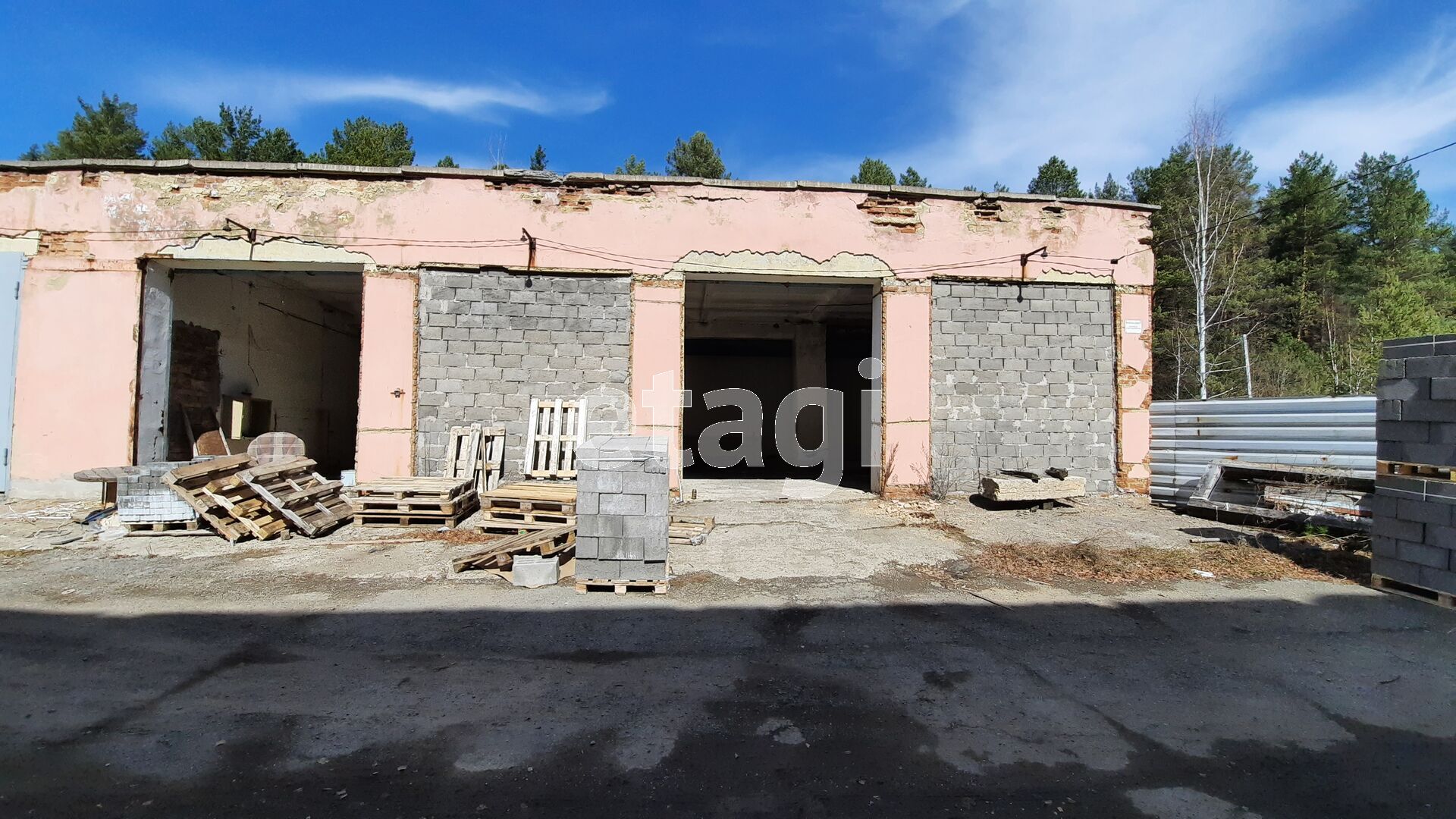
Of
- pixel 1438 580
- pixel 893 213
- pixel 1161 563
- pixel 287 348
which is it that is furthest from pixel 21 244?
pixel 1438 580

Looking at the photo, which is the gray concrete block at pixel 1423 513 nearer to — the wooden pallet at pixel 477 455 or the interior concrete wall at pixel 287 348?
the wooden pallet at pixel 477 455

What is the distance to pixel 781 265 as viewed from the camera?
400 inches

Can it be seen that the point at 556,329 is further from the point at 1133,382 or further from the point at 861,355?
the point at 861,355

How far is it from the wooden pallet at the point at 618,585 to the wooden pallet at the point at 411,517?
3.26m

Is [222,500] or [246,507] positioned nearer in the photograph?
[222,500]

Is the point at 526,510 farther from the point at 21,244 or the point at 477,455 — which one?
Answer: the point at 21,244

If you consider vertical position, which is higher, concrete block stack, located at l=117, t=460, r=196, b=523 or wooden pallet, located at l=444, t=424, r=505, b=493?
wooden pallet, located at l=444, t=424, r=505, b=493

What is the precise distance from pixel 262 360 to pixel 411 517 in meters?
7.54

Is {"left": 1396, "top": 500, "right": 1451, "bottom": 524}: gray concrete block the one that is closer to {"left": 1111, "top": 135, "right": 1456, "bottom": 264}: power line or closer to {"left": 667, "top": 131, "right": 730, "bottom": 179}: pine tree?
{"left": 1111, "top": 135, "right": 1456, "bottom": 264}: power line

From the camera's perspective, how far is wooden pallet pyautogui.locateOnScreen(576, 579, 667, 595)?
5258 mm

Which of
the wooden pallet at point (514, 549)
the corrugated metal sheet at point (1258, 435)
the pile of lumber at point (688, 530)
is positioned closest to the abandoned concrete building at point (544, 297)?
the corrugated metal sheet at point (1258, 435)

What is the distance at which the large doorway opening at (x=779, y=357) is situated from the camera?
1325 centimetres

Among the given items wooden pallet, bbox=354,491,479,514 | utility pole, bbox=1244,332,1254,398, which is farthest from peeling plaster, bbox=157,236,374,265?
utility pole, bbox=1244,332,1254,398

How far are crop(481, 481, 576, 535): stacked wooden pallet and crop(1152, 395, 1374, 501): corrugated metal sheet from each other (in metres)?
9.02
